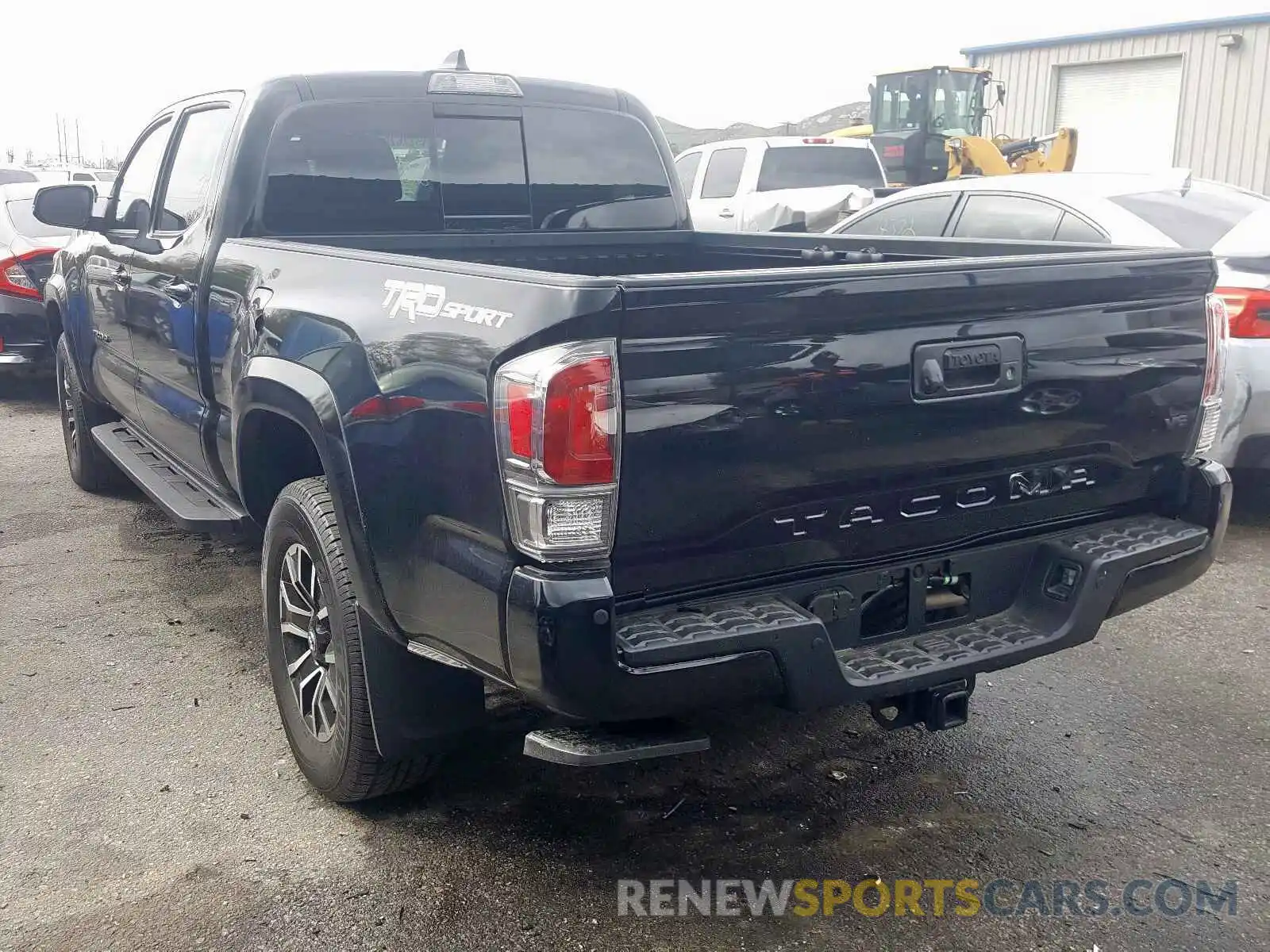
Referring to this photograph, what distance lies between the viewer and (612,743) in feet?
8.50

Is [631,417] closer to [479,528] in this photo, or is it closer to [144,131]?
[479,528]

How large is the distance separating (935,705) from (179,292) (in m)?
2.89

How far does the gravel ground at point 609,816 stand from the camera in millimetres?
2887

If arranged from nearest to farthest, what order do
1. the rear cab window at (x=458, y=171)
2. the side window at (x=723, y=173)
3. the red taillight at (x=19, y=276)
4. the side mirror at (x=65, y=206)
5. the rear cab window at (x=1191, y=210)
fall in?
the rear cab window at (x=458, y=171) → the side mirror at (x=65, y=206) → the rear cab window at (x=1191, y=210) → the red taillight at (x=19, y=276) → the side window at (x=723, y=173)

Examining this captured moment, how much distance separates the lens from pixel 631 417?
2.45 metres

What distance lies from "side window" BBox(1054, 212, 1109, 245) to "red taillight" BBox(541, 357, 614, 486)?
4515 millimetres

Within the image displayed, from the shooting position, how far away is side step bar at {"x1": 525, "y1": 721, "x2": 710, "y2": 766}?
254 centimetres

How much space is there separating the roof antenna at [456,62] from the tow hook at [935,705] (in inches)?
109

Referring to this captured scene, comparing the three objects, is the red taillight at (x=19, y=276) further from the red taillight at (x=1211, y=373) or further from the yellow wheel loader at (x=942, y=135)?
the yellow wheel loader at (x=942, y=135)

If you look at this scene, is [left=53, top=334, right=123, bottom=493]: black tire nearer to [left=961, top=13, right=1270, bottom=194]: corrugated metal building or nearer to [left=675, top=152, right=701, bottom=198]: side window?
[left=675, top=152, right=701, bottom=198]: side window

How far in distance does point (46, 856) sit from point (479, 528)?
5.31 ft

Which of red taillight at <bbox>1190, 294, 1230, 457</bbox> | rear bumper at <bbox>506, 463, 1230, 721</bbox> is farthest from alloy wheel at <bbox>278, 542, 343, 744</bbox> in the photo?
red taillight at <bbox>1190, 294, 1230, 457</bbox>

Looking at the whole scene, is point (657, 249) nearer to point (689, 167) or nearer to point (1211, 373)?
point (1211, 373)

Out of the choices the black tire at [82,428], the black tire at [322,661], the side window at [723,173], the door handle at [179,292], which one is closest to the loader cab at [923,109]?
the side window at [723,173]
